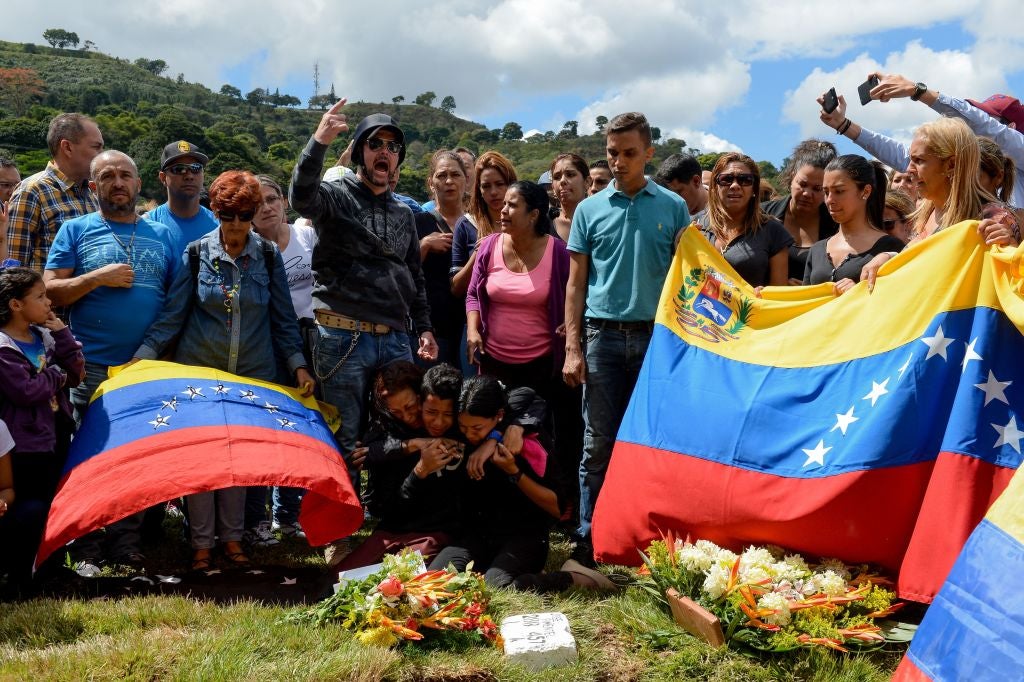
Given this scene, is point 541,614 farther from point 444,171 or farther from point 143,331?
point 444,171

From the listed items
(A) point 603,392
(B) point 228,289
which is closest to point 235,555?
(B) point 228,289

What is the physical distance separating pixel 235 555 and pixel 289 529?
83cm

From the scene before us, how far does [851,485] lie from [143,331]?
4404mm

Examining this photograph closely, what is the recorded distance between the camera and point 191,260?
598cm

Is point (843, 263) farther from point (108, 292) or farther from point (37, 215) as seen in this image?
point (37, 215)

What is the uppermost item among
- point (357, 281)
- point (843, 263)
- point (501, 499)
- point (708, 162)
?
point (708, 162)

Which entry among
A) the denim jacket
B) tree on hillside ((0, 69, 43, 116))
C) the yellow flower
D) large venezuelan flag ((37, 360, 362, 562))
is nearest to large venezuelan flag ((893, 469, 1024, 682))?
the yellow flower

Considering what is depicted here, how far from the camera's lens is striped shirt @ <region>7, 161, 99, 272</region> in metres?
6.68

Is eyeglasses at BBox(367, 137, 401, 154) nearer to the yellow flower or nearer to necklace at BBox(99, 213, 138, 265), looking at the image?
necklace at BBox(99, 213, 138, 265)

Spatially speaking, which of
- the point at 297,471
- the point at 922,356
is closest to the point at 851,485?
the point at 922,356

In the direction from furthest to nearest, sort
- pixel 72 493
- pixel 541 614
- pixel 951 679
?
1. pixel 72 493
2. pixel 541 614
3. pixel 951 679

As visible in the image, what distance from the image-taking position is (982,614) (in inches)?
138

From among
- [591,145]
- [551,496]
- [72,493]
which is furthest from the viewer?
[591,145]

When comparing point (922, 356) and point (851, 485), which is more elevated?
point (922, 356)
